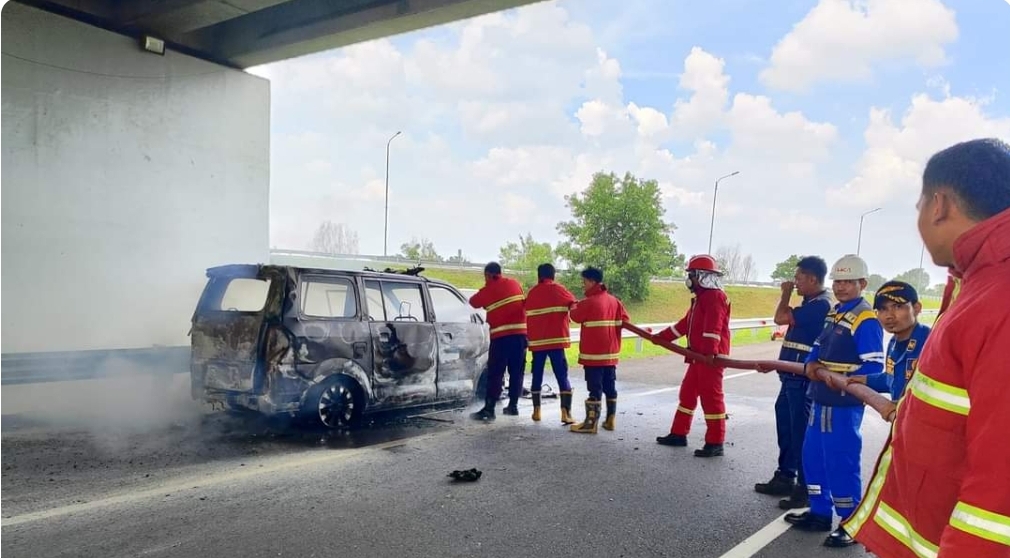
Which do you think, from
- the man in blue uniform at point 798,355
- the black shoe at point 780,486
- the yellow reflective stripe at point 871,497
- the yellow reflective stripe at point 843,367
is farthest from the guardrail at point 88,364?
the yellow reflective stripe at point 871,497

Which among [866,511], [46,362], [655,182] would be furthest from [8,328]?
[655,182]

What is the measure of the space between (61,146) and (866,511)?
29.8 ft

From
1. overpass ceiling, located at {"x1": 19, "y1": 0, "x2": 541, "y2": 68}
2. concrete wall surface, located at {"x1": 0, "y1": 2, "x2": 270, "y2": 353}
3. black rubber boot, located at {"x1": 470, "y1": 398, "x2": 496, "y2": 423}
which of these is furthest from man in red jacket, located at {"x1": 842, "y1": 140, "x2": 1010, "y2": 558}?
concrete wall surface, located at {"x1": 0, "y1": 2, "x2": 270, "y2": 353}

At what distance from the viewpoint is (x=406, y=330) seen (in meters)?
6.88

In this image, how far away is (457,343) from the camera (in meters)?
7.46

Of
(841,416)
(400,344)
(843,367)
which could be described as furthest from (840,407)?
(400,344)

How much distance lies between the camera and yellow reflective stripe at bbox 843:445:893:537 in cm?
189

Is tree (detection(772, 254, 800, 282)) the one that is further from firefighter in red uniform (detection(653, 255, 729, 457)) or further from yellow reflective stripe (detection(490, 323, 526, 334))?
yellow reflective stripe (detection(490, 323, 526, 334))

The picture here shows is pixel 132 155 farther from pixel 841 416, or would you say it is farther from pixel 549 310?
pixel 841 416

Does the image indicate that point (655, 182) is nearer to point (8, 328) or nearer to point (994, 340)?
point (8, 328)

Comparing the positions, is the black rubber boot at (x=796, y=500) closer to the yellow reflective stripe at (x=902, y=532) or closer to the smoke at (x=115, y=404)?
the yellow reflective stripe at (x=902, y=532)

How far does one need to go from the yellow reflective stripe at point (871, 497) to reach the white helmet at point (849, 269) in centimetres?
247

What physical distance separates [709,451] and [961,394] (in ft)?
15.3

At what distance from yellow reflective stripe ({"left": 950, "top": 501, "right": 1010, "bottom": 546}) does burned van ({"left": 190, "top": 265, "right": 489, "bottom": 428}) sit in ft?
17.9
